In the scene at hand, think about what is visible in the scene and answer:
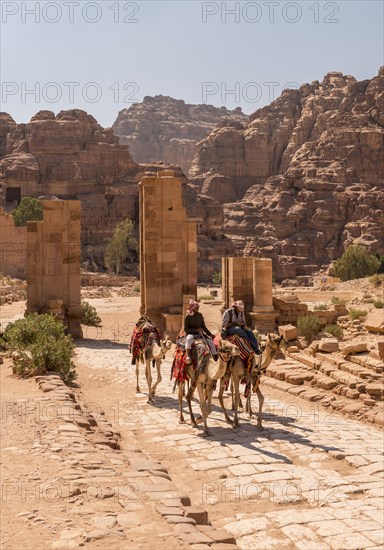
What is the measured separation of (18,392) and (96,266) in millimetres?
51077

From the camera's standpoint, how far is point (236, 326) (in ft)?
35.7

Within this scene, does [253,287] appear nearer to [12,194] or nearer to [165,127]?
[12,194]

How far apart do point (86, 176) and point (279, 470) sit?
214 feet

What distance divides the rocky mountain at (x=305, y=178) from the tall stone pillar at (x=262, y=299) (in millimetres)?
52119

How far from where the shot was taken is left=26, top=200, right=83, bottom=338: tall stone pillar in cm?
2094

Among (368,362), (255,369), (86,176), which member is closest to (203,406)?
(255,369)

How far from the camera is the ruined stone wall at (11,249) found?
49297 millimetres

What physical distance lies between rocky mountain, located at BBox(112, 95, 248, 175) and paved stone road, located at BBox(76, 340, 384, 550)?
432 ft

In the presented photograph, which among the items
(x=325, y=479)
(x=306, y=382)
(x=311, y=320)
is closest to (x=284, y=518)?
(x=325, y=479)

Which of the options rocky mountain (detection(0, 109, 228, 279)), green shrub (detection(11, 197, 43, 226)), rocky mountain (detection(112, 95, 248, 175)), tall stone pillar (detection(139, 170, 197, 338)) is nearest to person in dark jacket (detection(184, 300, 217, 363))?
tall stone pillar (detection(139, 170, 197, 338))

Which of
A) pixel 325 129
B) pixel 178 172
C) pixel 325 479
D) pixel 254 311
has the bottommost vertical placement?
pixel 325 479

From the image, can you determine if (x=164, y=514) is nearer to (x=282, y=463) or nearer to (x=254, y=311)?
(x=282, y=463)

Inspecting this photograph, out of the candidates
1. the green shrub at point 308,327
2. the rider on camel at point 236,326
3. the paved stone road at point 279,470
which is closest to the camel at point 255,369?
the rider on camel at point 236,326

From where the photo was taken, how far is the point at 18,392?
11.9m
